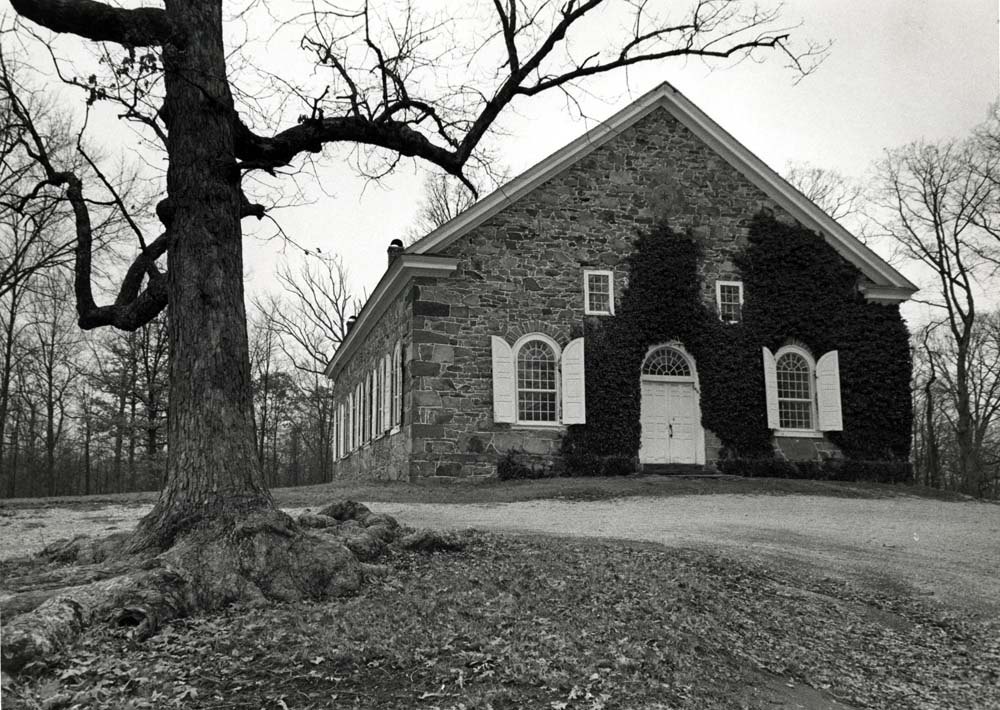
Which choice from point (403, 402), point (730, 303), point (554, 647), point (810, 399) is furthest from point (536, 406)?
A: point (554, 647)

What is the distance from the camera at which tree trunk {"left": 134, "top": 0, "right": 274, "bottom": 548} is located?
6672 mm

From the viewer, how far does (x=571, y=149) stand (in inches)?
736

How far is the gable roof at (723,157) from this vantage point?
59.4 ft

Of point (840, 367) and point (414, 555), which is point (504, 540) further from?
point (840, 367)

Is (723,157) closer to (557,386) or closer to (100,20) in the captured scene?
(557,386)

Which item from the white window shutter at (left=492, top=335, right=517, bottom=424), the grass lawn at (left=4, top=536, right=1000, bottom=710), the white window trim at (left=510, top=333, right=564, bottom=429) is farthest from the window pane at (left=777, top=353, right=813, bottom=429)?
the grass lawn at (left=4, top=536, right=1000, bottom=710)

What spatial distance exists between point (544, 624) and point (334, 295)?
119 ft

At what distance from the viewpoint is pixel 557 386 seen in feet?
59.2

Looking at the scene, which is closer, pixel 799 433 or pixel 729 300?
pixel 799 433

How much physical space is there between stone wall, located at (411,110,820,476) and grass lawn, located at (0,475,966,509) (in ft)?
2.92

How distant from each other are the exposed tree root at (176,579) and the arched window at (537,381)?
1061cm

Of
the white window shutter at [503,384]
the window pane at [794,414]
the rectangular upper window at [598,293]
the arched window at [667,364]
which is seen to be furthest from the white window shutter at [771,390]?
the white window shutter at [503,384]

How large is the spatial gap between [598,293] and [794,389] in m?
4.99

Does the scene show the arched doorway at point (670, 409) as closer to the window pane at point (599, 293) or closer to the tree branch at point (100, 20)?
the window pane at point (599, 293)
